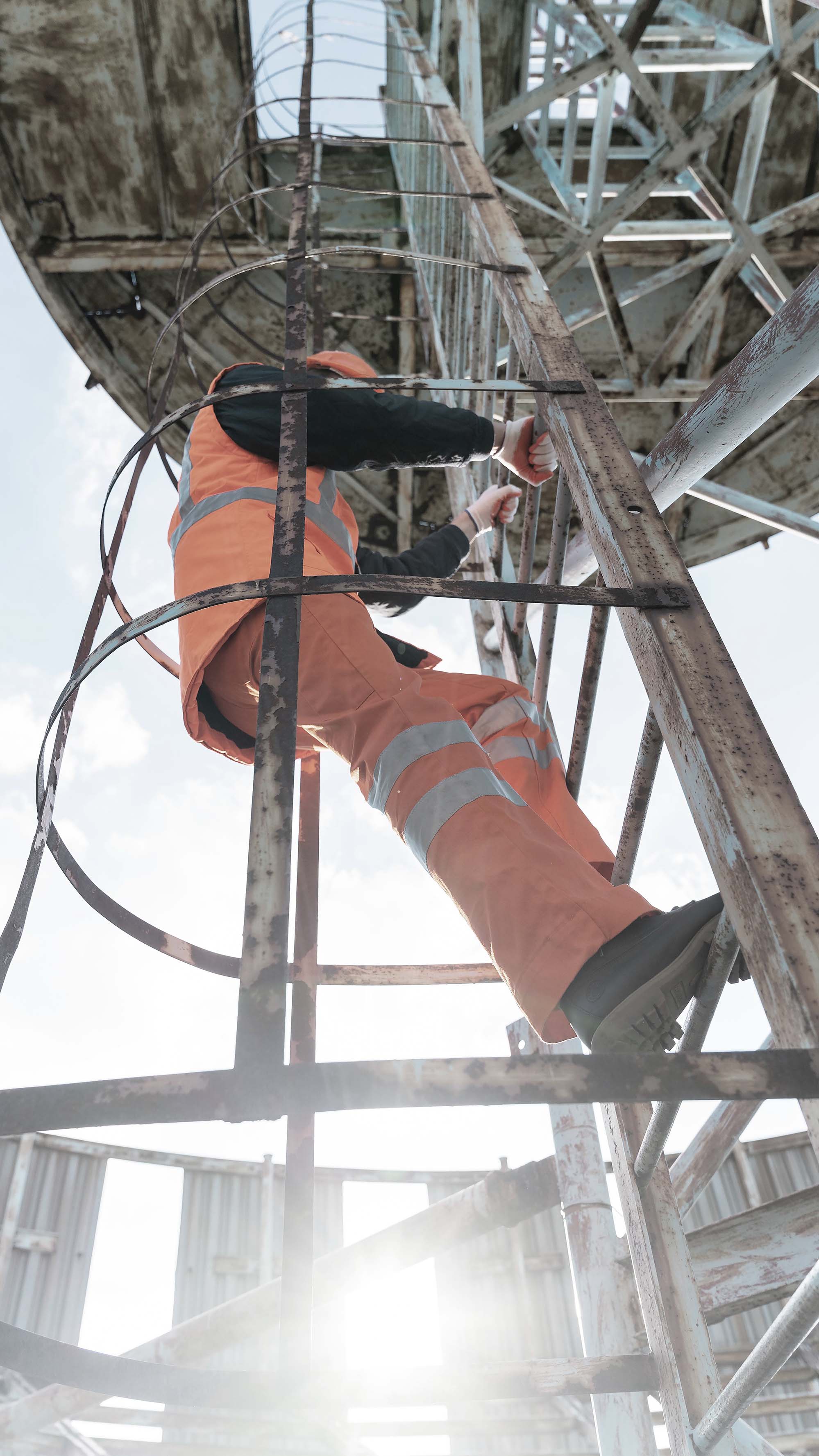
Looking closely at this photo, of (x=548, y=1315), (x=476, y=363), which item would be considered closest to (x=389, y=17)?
(x=476, y=363)

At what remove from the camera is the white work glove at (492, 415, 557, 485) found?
10.6ft

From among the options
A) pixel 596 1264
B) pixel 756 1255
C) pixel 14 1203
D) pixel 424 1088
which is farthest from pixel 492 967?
pixel 14 1203

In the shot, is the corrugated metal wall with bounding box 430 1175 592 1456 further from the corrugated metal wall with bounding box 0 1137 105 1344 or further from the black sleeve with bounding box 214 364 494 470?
the black sleeve with bounding box 214 364 494 470

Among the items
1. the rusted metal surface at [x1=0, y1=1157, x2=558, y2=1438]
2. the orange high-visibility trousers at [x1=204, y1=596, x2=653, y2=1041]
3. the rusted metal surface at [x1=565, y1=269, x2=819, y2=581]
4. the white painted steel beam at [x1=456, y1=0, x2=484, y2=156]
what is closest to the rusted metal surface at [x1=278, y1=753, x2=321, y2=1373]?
the orange high-visibility trousers at [x1=204, y1=596, x2=653, y2=1041]

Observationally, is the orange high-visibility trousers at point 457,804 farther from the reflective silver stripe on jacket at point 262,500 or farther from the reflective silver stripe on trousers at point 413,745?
the reflective silver stripe on jacket at point 262,500

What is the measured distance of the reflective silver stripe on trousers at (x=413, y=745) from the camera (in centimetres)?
203

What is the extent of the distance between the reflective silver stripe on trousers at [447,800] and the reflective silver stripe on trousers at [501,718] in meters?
0.77

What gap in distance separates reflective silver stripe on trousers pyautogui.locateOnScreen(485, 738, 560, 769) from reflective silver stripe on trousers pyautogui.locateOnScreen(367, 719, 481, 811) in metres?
0.65

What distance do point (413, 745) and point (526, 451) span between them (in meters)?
1.58

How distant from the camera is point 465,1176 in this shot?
10.1 m

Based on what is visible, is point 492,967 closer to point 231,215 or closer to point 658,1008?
point 658,1008

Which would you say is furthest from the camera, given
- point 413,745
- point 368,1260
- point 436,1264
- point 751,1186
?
point 751,1186

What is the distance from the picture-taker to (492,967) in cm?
323

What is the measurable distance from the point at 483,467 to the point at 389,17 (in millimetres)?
4214
